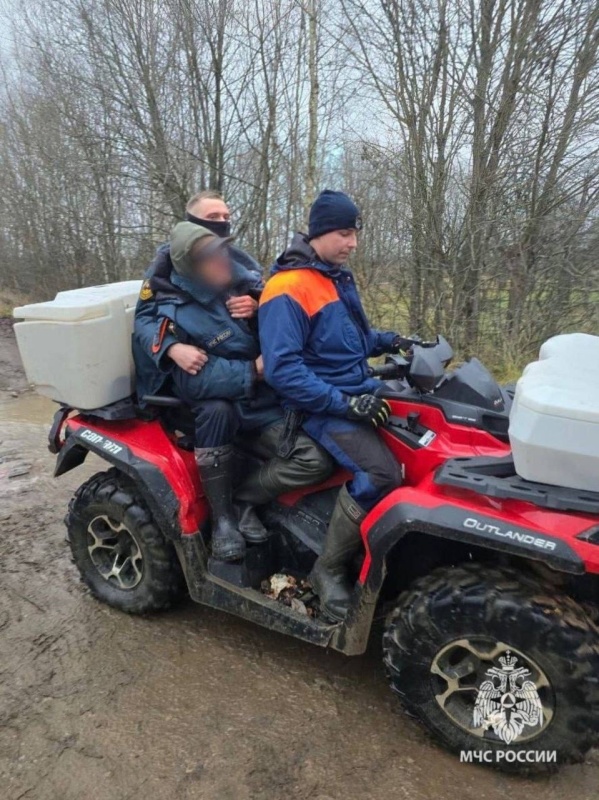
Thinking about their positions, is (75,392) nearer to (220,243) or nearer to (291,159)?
(220,243)

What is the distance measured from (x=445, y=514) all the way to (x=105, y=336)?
174 centimetres

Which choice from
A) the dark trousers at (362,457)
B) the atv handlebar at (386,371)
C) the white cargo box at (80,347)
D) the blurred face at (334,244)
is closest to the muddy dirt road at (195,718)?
the dark trousers at (362,457)

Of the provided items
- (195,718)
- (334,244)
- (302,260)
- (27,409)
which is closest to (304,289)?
(302,260)

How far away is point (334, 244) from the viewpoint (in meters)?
2.56

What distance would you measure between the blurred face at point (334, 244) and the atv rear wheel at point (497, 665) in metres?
1.32

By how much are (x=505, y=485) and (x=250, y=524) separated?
49.5 inches

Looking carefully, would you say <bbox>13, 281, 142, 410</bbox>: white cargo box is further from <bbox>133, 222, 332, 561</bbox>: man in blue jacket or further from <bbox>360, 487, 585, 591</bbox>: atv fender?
<bbox>360, 487, 585, 591</bbox>: atv fender

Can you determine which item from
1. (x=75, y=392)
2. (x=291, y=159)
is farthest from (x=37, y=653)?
(x=291, y=159)

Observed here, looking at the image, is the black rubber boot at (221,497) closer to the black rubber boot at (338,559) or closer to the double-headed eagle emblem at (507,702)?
the black rubber boot at (338,559)

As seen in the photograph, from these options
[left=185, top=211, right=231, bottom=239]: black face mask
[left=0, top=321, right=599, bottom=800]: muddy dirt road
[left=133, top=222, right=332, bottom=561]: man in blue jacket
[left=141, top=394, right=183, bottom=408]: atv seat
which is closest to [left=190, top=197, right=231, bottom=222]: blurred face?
[left=185, top=211, right=231, bottom=239]: black face mask

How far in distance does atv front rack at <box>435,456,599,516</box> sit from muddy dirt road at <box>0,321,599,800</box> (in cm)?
103

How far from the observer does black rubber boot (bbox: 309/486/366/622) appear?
251cm

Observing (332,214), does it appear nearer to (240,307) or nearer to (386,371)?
(240,307)

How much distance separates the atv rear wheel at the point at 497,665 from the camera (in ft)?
6.55
